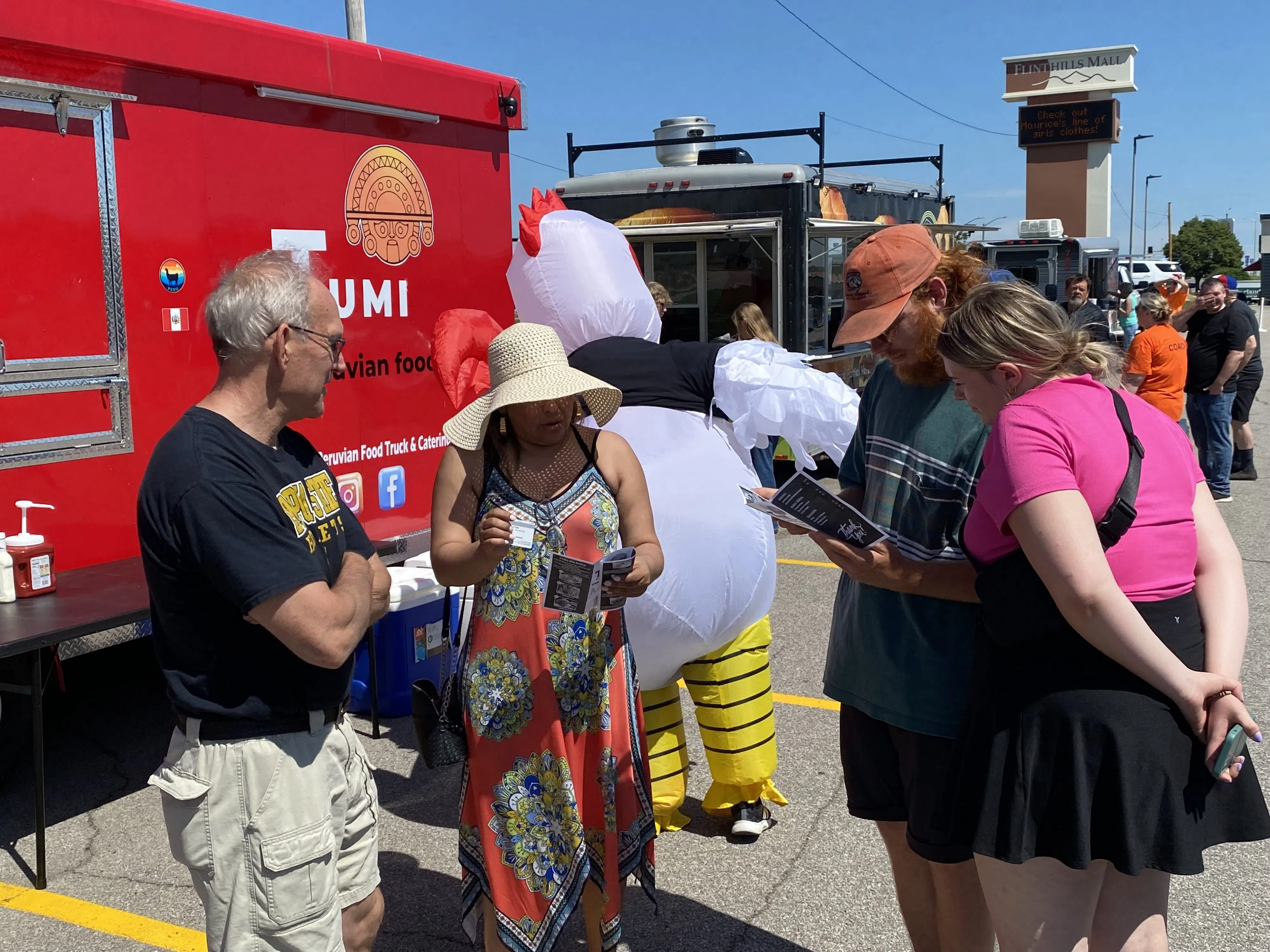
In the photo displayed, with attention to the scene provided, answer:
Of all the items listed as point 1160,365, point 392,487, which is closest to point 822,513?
point 392,487

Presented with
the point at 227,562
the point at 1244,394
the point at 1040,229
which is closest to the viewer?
the point at 227,562

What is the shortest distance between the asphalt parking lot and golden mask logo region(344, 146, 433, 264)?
2163 mm

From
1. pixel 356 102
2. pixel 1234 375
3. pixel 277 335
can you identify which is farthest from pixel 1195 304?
pixel 277 335

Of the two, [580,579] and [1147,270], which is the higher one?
[1147,270]

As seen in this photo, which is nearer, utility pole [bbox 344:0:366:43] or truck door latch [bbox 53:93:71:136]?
truck door latch [bbox 53:93:71:136]

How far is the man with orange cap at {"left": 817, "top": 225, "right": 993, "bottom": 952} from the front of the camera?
2.28 meters

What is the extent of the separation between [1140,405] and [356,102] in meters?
3.85

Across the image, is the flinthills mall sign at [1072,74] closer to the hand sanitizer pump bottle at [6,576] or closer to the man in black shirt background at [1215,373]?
the man in black shirt background at [1215,373]

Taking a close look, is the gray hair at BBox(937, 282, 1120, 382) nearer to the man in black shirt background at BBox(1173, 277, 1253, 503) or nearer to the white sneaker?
the white sneaker

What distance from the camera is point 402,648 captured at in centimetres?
478

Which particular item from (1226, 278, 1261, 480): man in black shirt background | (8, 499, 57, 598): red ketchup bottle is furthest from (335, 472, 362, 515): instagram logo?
(1226, 278, 1261, 480): man in black shirt background

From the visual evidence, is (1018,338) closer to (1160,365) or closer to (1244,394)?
(1160,365)

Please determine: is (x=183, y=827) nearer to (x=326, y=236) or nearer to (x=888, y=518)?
(x=888, y=518)

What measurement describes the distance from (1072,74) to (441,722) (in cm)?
5538
